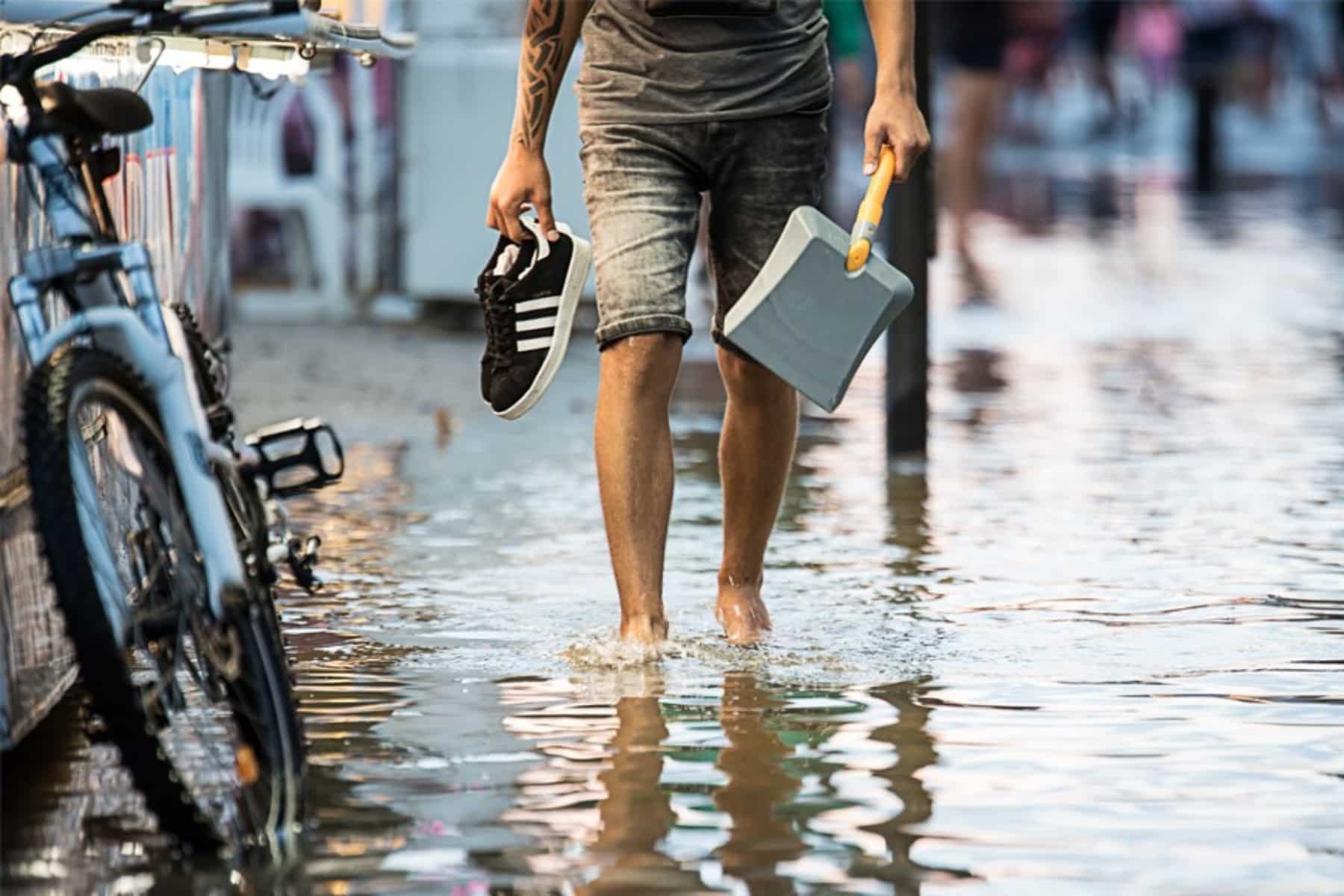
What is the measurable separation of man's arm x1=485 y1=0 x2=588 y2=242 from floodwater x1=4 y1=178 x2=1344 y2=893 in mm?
836

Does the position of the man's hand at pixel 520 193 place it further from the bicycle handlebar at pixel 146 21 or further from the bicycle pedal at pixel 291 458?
the bicycle handlebar at pixel 146 21

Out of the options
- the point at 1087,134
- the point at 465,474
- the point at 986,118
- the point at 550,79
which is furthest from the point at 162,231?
the point at 1087,134

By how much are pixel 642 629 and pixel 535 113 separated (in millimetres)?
991

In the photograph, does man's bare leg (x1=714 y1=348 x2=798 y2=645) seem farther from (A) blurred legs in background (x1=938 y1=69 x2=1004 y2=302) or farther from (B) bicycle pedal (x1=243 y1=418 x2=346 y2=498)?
(A) blurred legs in background (x1=938 y1=69 x2=1004 y2=302)

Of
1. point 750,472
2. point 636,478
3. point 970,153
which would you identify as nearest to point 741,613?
point 750,472

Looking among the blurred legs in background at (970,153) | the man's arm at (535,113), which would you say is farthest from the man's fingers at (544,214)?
the blurred legs in background at (970,153)

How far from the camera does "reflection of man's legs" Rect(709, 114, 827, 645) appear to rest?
5512 millimetres

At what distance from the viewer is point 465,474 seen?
8.23m

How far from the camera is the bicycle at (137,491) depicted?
12.5 feet

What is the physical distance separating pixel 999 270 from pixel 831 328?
1044cm

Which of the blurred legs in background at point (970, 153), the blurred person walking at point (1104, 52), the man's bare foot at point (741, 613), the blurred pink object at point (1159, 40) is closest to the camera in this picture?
the man's bare foot at point (741, 613)

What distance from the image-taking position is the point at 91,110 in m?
4.20

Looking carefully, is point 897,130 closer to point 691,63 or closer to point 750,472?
point 691,63

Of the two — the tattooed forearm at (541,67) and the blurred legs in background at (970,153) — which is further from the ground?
the tattooed forearm at (541,67)
